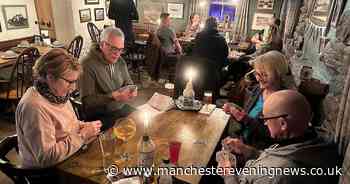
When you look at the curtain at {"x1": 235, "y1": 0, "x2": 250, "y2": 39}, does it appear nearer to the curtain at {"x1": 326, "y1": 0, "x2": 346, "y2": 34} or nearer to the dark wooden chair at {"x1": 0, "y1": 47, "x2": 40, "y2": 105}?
the curtain at {"x1": 326, "y1": 0, "x2": 346, "y2": 34}

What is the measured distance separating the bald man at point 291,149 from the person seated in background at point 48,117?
0.96 m

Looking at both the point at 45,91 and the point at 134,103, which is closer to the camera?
the point at 45,91

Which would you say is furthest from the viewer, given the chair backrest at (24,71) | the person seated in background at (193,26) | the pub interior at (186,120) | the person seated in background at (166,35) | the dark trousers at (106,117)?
the person seated in background at (193,26)

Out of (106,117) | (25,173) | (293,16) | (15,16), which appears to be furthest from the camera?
(15,16)

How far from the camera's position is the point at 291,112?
1105 millimetres

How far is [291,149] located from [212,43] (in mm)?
2780

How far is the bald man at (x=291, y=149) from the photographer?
1.01 m

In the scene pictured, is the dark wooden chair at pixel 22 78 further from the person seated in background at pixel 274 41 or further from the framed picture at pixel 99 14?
the person seated in background at pixel 274 41

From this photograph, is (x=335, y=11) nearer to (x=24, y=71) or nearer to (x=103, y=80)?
(x=103, y=80)

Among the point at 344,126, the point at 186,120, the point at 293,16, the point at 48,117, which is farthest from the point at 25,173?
the point at 293,16

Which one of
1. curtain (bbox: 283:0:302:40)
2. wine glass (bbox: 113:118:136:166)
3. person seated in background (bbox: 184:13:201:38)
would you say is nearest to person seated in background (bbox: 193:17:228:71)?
curtain (bbox: 283:0:302:40)

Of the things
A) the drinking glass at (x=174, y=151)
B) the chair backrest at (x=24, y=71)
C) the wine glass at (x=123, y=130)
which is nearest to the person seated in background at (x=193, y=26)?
the chair backrest at (x=24, y=71)

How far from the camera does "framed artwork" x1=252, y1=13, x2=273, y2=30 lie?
5.41 metres

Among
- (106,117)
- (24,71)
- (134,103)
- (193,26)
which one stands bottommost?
(134,103)
